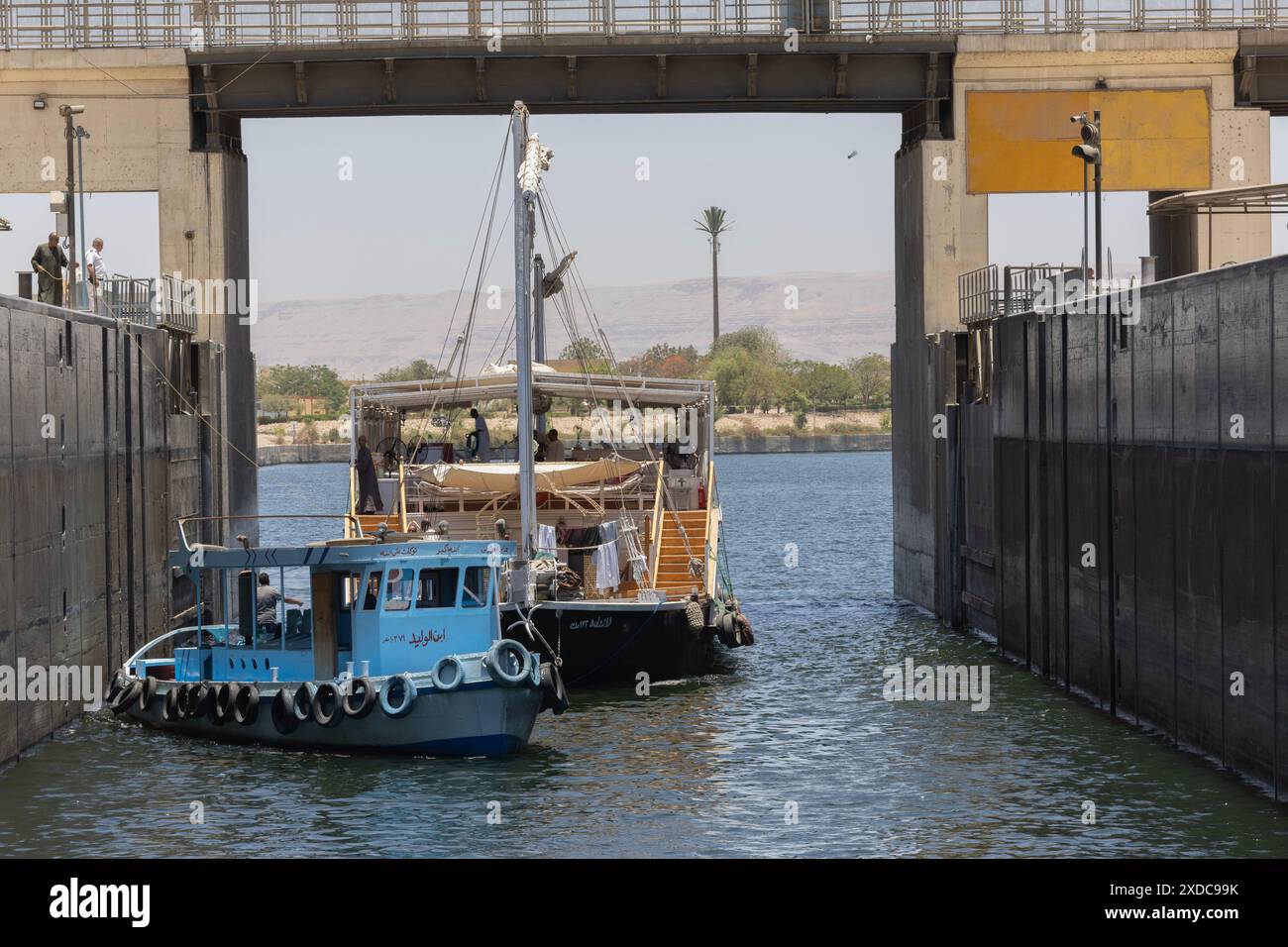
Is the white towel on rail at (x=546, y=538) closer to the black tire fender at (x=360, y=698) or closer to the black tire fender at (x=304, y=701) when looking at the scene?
the black tire fender at (x=304, y=701)

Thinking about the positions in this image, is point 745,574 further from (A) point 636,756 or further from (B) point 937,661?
(A) point 636,756

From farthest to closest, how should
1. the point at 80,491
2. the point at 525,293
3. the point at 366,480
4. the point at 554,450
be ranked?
the point at 554,450
the point at 366,480
the point at 525,293
the point at 80,491

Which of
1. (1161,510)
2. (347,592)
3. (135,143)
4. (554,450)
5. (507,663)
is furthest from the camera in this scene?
(135,143)

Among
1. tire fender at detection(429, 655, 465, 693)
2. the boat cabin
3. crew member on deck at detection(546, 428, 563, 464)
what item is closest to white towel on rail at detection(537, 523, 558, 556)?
the boat cabin

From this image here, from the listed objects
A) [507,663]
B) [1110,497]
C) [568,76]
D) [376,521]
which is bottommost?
[507,663]

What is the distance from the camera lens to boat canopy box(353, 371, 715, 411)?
40.0 meters

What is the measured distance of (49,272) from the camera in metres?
38.8

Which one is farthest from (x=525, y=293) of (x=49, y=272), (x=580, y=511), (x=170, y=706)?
(x=49, y=272)

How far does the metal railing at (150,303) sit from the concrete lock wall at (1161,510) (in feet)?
63.7

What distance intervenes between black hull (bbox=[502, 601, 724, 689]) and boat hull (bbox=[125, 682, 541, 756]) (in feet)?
16.1

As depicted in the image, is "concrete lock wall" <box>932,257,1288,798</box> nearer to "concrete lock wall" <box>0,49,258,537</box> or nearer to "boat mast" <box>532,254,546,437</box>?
"boat mast" <box>532,254,546,437</box>

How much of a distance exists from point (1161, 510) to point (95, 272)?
24010mm

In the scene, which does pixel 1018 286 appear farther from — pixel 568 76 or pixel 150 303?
pixel 150 303

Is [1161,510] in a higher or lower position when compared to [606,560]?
higher
